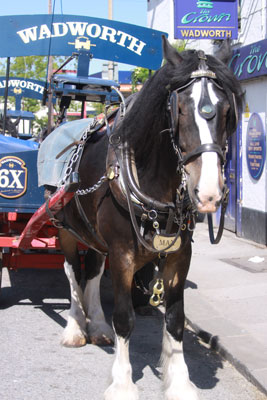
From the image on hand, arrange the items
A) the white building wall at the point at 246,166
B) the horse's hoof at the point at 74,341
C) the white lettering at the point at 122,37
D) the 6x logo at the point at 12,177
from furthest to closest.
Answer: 1. the white building wall at the point at 246,166
2. the white lettering at the point at 122,37
3. the 6x logo at the point at 12,177
4. the horse's hoof at the point at 74,341

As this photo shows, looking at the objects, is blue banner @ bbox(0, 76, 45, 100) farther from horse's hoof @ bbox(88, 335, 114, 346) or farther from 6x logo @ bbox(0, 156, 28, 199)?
horse's hoof @ bbox(88, 335, 114, 346)

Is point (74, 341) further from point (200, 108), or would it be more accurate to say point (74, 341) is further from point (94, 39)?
point (94, 39)

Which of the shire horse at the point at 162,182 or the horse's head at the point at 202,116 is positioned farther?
the shire horse at the point at 162,182

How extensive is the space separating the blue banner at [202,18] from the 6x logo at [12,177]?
15.8 ft

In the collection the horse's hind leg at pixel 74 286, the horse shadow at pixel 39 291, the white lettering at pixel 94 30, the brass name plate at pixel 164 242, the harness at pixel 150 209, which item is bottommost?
the horse shadow at pixel 39 291

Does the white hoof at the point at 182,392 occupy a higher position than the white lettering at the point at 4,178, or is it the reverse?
the white lettering at the point at 4,178

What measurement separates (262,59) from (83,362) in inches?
249

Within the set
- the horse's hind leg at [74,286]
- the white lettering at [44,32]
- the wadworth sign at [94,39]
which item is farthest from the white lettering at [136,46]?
the horse's hind leg at [74,286]

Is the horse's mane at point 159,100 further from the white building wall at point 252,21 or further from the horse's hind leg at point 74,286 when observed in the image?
the white building wall at point 252,21

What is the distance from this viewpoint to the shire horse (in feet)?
9.78

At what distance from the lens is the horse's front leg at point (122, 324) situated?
366cm

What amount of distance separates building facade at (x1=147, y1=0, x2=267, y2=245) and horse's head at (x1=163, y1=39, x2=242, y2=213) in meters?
6.33

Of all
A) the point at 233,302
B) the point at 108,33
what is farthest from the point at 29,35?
the point at 233,302

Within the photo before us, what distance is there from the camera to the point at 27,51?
5.81 m
